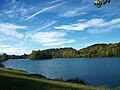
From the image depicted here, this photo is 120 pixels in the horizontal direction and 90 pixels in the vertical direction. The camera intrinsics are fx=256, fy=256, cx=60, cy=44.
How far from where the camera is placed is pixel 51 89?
2112cm

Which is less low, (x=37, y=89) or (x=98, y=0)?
(x=98, y=0)

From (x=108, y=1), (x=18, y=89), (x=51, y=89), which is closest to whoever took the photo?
(x=108, y=1)

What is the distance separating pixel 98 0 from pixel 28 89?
28.5ft

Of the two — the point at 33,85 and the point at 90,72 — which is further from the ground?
the point at 33,85

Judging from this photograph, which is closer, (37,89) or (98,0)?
(98,0)

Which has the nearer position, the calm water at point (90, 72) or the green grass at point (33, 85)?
the green grass at point (33, 85)

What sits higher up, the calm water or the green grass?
the green grass

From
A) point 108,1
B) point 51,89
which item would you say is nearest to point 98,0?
point 108,1

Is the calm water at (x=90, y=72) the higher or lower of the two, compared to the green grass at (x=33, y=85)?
lower

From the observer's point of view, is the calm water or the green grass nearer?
the green grass

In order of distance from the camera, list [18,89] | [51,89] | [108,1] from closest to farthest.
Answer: [108,1] → [18,89] → [51,89]

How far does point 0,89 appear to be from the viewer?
742 inches

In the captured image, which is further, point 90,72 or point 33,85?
point 90,72

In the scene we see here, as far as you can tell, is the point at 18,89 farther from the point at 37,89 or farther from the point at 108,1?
the point at 108,1
